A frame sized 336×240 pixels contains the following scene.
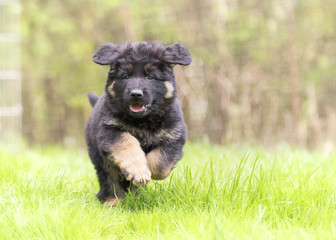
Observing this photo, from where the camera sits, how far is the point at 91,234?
8.00 feet

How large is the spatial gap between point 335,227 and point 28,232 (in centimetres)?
154

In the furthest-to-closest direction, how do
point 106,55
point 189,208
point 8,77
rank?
point 8,77
point 106,55
point 189,208

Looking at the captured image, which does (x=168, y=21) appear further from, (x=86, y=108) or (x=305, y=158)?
A: (x=305, y=158)

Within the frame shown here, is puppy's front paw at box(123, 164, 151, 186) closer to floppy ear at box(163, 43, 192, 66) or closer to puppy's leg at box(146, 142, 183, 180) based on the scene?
puppy's leg at box(146, 142, 183, 180)

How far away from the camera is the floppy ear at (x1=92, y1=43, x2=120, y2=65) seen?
3191mm

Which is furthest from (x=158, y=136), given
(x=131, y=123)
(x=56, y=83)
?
(x=56, y=83)

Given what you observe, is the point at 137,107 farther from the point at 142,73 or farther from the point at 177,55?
the point at 177,55

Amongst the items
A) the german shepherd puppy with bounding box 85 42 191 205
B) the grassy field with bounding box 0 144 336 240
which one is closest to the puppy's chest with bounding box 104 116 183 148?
the german shepherd puppy with bounding box 85 42 191 205

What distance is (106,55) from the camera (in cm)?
324

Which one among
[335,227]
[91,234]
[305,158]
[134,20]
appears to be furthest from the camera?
[134,20]

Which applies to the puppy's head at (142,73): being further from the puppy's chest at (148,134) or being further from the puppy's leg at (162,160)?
the puppy's leg at (162,160)

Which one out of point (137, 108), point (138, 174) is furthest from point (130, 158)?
point (137, 108)

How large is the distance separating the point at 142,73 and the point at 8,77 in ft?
14.6

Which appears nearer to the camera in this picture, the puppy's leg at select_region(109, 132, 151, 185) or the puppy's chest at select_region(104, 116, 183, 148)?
the puppy's leg at select_region(109, 132, 151, 185)
